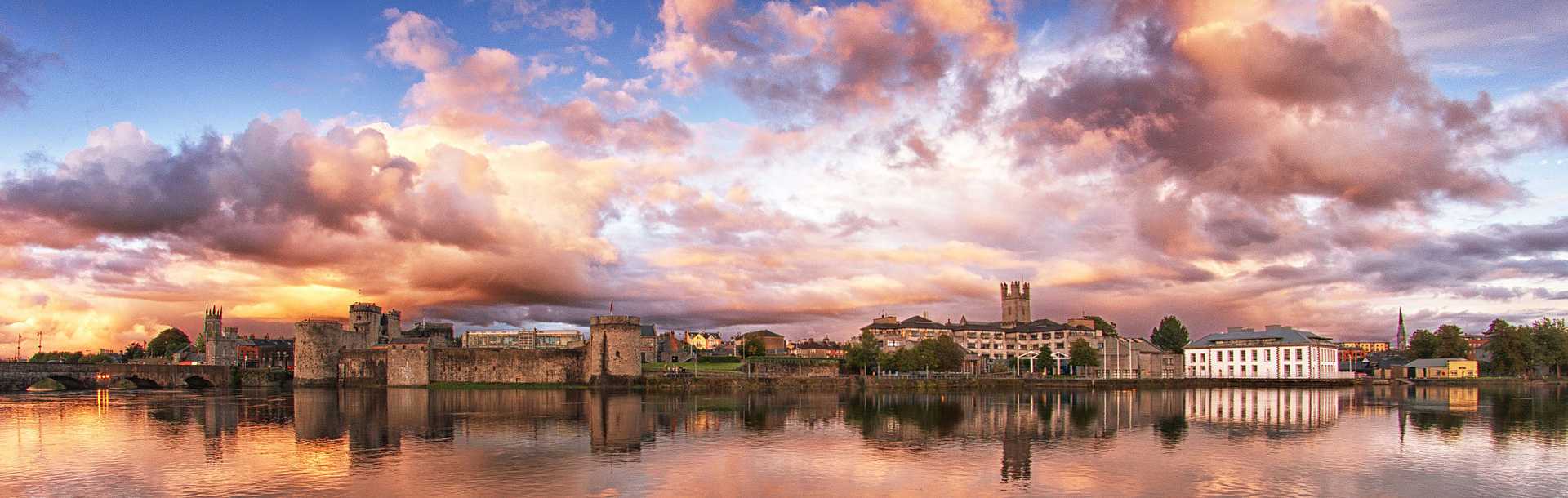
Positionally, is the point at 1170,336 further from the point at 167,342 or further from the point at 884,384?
the point at 167,342

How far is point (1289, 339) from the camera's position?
11019 centimetres

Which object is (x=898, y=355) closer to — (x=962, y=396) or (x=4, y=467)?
(x=962, y=396)

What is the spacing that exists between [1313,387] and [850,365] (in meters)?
45.0

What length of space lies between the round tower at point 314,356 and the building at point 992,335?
60977mm

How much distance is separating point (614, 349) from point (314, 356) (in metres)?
28.8

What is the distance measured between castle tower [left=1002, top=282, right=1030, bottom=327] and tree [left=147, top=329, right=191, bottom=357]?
130300 millimetres

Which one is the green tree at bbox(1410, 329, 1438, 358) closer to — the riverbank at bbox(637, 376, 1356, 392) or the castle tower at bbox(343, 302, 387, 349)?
the riverbank at bbox(637, 376, 1356, 392)

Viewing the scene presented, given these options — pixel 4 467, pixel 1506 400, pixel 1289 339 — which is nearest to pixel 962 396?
pixel 1506 400

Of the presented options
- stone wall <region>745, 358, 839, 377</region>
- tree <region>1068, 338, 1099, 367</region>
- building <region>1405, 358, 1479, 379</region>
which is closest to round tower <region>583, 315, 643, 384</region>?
stone wall <region>745, 358, 839, 377</region>

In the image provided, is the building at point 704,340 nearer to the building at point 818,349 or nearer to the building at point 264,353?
the building at point 818,349

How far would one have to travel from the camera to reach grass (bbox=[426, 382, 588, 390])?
77.4 meters

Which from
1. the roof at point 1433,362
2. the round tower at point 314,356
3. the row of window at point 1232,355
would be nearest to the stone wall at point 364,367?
the round tower at point 314,356

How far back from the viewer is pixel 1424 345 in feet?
440

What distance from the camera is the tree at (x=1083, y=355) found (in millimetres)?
104312
